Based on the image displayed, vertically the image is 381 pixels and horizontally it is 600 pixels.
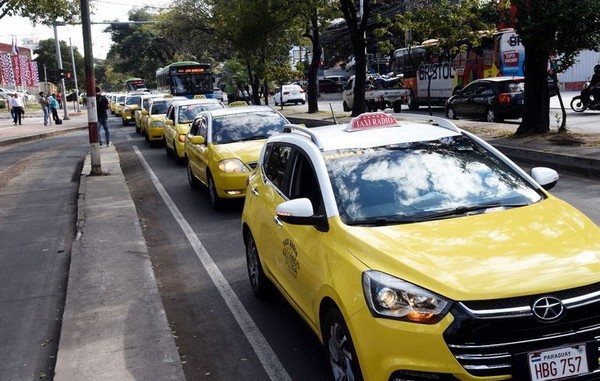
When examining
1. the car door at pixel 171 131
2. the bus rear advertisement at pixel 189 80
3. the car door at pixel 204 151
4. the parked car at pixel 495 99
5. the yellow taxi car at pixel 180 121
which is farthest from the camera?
the bus rear advertisement at pixel 189 80

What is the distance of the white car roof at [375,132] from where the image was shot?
5.09 metres

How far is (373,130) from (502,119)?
61.0ft

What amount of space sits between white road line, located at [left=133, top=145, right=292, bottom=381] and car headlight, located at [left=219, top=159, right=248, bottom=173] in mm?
1007

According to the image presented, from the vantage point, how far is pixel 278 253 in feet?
17.3

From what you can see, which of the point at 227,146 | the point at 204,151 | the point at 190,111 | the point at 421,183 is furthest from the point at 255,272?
the point at 190,111

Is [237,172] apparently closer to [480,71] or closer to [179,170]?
[179,170]

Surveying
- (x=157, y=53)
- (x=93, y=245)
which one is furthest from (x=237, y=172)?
(x=157, y=53)

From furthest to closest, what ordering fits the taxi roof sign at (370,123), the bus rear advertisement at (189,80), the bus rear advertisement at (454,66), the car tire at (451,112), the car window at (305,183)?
the bus rear advertisement at (189,80)
the bus rear advertisement at (454,66)
the car tire at (451,112)
the taxi roof sign at (370,123)
the car window at (305,183)

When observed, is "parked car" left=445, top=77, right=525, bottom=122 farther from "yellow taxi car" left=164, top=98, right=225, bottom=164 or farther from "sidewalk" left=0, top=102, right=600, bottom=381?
"sidewalk" left=0, top=102, right=600, bottom=381

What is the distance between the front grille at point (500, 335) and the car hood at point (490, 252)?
0.21 feet

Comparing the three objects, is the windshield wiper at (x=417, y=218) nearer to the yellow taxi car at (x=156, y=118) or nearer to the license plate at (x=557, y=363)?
the license plate at (x=557, y=363)

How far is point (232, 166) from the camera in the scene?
409 inches

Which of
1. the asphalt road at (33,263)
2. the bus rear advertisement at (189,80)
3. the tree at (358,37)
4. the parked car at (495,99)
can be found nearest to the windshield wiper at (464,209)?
the asphalt road at (33,263)

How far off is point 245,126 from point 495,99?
43.5ft
